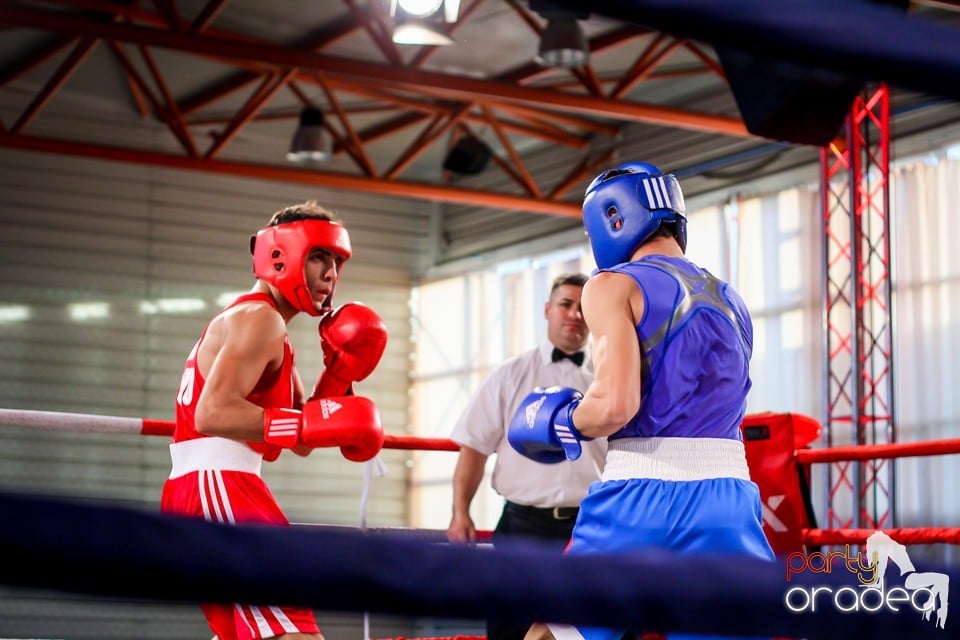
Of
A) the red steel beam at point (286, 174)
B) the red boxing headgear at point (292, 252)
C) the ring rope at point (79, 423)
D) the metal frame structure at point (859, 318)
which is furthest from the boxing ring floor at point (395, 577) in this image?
the red steel beam at point (286, 174)

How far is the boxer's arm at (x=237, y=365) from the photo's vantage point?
2.59m

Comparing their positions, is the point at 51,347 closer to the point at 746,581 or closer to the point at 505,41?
the point at 505,41

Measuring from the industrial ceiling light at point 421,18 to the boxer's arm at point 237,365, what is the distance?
4.35 meters

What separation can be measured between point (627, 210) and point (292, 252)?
2.74 ft

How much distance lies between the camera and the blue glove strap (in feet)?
7.93

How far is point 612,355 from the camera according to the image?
227 centimetres

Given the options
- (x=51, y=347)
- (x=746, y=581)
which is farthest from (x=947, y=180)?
(x=746, y=581)

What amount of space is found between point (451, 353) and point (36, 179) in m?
4.29

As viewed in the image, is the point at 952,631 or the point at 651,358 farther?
the point at 651,358

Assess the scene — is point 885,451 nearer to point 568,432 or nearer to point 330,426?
point 568,432

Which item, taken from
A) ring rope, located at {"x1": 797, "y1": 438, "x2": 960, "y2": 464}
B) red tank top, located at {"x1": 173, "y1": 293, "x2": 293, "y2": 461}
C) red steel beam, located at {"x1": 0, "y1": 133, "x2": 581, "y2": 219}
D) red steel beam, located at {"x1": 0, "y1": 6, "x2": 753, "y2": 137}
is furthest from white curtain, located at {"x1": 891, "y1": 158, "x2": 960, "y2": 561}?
red tank top, located at {"x1": 173, "y1": 293, "x2": 293, "y2": 461}

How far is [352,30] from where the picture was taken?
9.77 metres

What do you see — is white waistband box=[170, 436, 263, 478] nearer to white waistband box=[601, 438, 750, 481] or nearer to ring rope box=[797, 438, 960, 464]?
white waistband box=[601, 438, 750, 481]

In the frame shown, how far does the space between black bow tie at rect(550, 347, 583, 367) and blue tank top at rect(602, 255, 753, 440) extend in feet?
6.46
